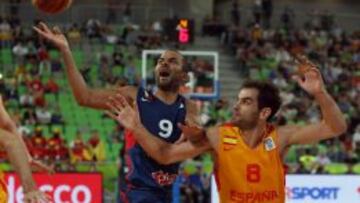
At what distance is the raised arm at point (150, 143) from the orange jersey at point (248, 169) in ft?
0.53

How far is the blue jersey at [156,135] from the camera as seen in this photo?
670 centimetres

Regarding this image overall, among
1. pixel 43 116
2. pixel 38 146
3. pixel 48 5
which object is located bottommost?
pixel 38 146

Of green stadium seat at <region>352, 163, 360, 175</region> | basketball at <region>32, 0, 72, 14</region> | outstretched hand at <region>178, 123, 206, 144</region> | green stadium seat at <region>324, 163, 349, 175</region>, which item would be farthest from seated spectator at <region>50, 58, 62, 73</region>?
outstretched hand at <region>178, 123, 206, 144</region>

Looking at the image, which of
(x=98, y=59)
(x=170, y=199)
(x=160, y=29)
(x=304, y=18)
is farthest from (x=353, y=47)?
(x=170, y=199)

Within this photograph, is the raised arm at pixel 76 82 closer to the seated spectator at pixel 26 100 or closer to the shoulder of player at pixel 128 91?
the shoulder of player at pixel 128 91

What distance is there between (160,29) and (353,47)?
6.26 meters

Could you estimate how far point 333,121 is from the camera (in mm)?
5570

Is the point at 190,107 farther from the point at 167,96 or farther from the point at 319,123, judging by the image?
the point at 319,123

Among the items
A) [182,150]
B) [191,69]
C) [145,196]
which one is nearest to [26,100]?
[191,69]

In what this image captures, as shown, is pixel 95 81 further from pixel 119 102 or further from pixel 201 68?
pixel 119 102

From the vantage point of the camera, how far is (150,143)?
18.1 ft

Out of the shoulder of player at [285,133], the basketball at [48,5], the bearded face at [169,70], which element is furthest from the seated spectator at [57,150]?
the shoulder of player at [285,133]

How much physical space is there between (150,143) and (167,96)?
4.91 ft

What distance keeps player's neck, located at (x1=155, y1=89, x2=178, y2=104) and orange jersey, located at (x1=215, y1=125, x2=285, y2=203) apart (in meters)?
1.37
